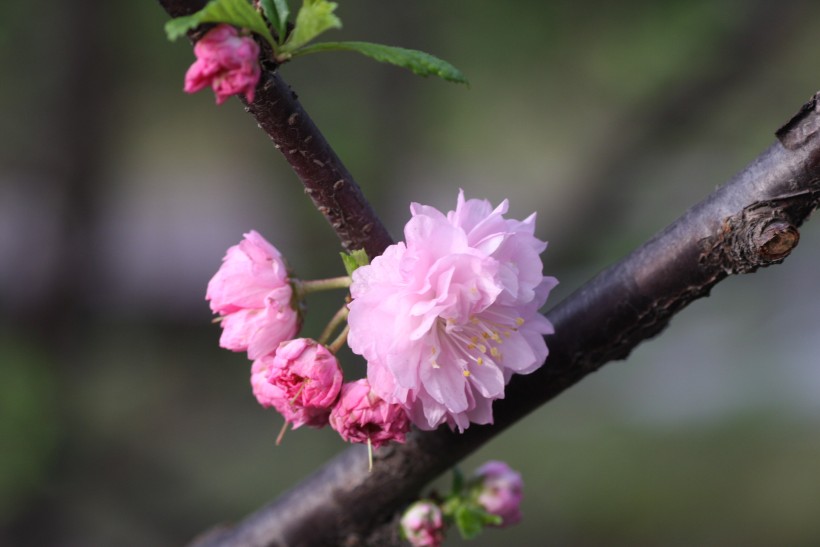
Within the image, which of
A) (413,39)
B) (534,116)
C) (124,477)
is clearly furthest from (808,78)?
(124,477)

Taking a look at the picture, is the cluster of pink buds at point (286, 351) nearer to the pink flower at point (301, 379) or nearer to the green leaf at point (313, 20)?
the pink flower at point (301, 379)

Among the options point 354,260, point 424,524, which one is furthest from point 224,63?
point 424,524

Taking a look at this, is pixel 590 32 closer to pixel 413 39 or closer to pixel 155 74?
pixel 413 39

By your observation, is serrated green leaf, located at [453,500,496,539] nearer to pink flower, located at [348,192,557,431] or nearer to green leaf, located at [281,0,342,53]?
pink flower, located at [348,192,557,431]

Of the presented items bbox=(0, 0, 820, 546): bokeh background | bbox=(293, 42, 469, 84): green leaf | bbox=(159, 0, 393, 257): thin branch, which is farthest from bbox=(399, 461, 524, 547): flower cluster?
bbox=(0, 0, 820, 546): bokeh background

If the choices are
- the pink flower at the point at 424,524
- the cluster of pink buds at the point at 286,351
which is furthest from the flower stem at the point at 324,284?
the pink flower at the point at 424,524

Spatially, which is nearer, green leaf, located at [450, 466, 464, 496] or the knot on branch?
the knot on branch

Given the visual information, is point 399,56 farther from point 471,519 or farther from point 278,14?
point 471,519
